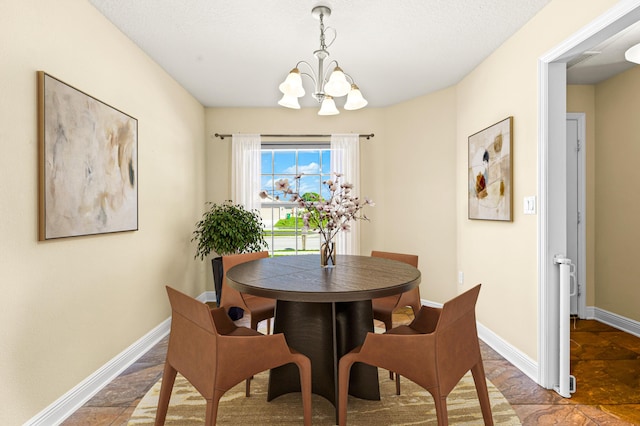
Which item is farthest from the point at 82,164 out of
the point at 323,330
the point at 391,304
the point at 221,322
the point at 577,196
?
the point at 577,196

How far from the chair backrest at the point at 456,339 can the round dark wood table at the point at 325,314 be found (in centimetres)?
28

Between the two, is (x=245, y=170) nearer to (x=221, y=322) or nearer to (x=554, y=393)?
(x=221, y=322)

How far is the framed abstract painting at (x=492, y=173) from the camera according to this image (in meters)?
2.75

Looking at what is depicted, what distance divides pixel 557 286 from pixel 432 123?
2.30m

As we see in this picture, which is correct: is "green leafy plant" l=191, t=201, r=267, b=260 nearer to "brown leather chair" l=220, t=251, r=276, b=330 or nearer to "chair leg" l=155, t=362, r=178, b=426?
"brown leather chair" l=220, t=251, r=276, b=330

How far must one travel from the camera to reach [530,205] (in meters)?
2.48

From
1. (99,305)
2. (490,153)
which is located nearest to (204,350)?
(99,305)

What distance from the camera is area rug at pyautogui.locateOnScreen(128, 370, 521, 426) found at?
1962 millimetres

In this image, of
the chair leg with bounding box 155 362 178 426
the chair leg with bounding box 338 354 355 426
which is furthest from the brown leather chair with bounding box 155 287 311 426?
the chair leg with bounding box 338 354 355 426

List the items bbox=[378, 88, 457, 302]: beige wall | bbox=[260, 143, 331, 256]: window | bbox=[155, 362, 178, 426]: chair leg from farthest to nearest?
bbox=[260, 143, 331, 256]: window → bbox=[378, 88, 457, 302]: beige wall → bbox=[155, 362, 178, 426]: chair leg

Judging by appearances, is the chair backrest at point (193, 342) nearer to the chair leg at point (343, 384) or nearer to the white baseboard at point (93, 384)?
the chair leg at point (343, 384)

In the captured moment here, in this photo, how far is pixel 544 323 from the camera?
236 centimetres

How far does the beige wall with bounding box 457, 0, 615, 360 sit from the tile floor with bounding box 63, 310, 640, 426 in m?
0.28

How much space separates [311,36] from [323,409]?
256cm
